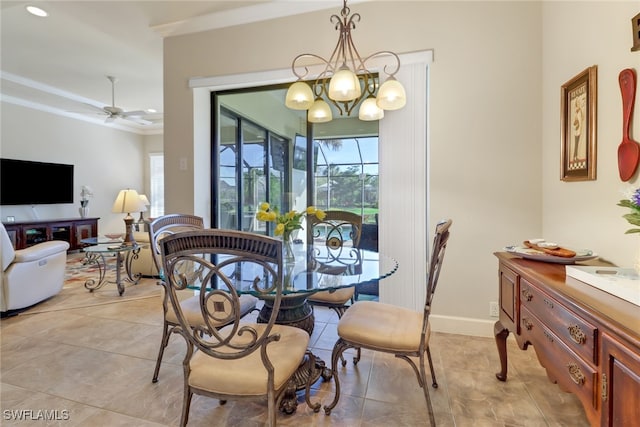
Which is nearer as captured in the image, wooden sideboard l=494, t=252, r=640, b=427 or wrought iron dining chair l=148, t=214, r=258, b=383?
wooden sideboard l=494, t=252, r=640, b=427

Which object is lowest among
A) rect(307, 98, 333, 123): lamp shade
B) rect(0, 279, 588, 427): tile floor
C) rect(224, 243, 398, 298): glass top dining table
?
rect(0, 279, 588, 427): tile floor

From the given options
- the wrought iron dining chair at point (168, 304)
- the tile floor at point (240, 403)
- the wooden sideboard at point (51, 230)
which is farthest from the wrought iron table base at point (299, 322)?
the wooden sideboard at point (51, 230)

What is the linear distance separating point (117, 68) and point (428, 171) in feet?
14.4

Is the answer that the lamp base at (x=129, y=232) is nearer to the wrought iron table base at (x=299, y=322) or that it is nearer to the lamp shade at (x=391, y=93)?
the wrought iron table base at (x=299, y=322)

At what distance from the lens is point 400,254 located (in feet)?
8.59

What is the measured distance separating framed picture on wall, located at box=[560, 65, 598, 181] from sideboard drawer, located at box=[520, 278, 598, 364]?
0.84 metres

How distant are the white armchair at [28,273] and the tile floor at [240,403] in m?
0.52

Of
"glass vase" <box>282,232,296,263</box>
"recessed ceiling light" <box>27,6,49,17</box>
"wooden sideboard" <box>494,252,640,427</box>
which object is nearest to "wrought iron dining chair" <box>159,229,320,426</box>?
"glass vase" <box>282,232,296,263</box>

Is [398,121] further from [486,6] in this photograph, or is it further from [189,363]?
[189,363]

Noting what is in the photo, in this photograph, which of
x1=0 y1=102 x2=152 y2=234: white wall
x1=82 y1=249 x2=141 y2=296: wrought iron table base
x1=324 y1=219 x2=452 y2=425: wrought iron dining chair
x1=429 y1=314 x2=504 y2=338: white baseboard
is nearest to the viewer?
x1=324 y1=219 x2=452 y2=425: wrought iron dining chair

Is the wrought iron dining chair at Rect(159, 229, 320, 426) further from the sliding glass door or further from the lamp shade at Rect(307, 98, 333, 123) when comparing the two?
the sliding glass door

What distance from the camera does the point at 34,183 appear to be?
17.4 feet

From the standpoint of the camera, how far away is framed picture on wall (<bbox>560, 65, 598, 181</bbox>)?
1.65 meters

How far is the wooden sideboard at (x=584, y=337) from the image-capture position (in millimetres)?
797
